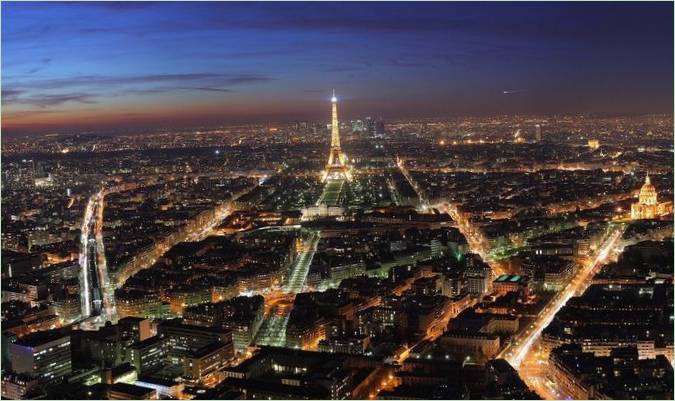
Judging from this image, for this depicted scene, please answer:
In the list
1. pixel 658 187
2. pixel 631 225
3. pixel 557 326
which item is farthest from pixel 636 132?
pixel 557 326

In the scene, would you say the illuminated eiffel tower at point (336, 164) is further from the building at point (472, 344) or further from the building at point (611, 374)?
the building at point (611, 374)

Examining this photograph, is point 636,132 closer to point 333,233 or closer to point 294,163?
point 333,233

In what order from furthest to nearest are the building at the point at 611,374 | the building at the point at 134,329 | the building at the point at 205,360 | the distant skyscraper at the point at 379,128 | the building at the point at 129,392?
1. the distant skyscraper at the point at 379,128
2. the building at the point at 134,329
3. the building at the point at 205,360
4. the building at the point at 129,392
5. the building at the point at 611,374

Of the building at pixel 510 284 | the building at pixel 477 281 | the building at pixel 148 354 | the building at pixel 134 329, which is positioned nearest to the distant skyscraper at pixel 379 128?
the building at pixel 477 281

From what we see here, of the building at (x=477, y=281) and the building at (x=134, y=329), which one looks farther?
the building at (x=477, y=281)

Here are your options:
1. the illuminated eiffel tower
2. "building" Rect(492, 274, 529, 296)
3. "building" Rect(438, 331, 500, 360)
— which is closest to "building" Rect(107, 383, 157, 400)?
"building" Rect(438, 331, 500, 360)

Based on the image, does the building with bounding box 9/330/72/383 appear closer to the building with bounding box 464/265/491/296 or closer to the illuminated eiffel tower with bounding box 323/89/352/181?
the building with bounding box 464/265/491/296

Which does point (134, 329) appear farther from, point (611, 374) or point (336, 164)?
point (336, 164)

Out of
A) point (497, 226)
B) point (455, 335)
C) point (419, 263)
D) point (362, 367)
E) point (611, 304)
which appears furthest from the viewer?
point (497, 226)
